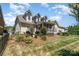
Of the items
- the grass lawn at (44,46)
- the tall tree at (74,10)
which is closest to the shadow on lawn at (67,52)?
the grass lawn at (44,46)

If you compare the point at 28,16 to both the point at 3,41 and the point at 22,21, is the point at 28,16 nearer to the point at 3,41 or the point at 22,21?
the point at 22,21

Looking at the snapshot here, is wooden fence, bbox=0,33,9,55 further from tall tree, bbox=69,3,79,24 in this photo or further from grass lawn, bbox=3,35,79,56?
tall tree, bbox=69,3,79,24

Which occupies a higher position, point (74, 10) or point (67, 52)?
point (74, 10)

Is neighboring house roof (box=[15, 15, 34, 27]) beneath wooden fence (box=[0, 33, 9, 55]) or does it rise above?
above

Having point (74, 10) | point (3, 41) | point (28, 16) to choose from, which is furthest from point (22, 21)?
point (74, 10)

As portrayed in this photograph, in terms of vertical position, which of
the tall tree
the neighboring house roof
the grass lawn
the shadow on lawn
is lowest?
the shadow on lawn

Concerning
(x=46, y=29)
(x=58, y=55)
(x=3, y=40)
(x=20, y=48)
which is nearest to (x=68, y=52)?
(x=58, y=55)

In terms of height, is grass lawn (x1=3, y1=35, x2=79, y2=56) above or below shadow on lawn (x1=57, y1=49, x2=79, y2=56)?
above

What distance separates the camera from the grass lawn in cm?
295

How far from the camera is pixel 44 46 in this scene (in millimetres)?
3000

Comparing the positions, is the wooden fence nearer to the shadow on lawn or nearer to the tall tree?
the shadow on lawn

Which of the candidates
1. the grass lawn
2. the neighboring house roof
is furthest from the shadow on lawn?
the neighboring house roof

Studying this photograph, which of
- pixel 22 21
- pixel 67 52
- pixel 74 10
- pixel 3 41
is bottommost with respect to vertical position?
pixel 67 52

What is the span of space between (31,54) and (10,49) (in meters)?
0.29
